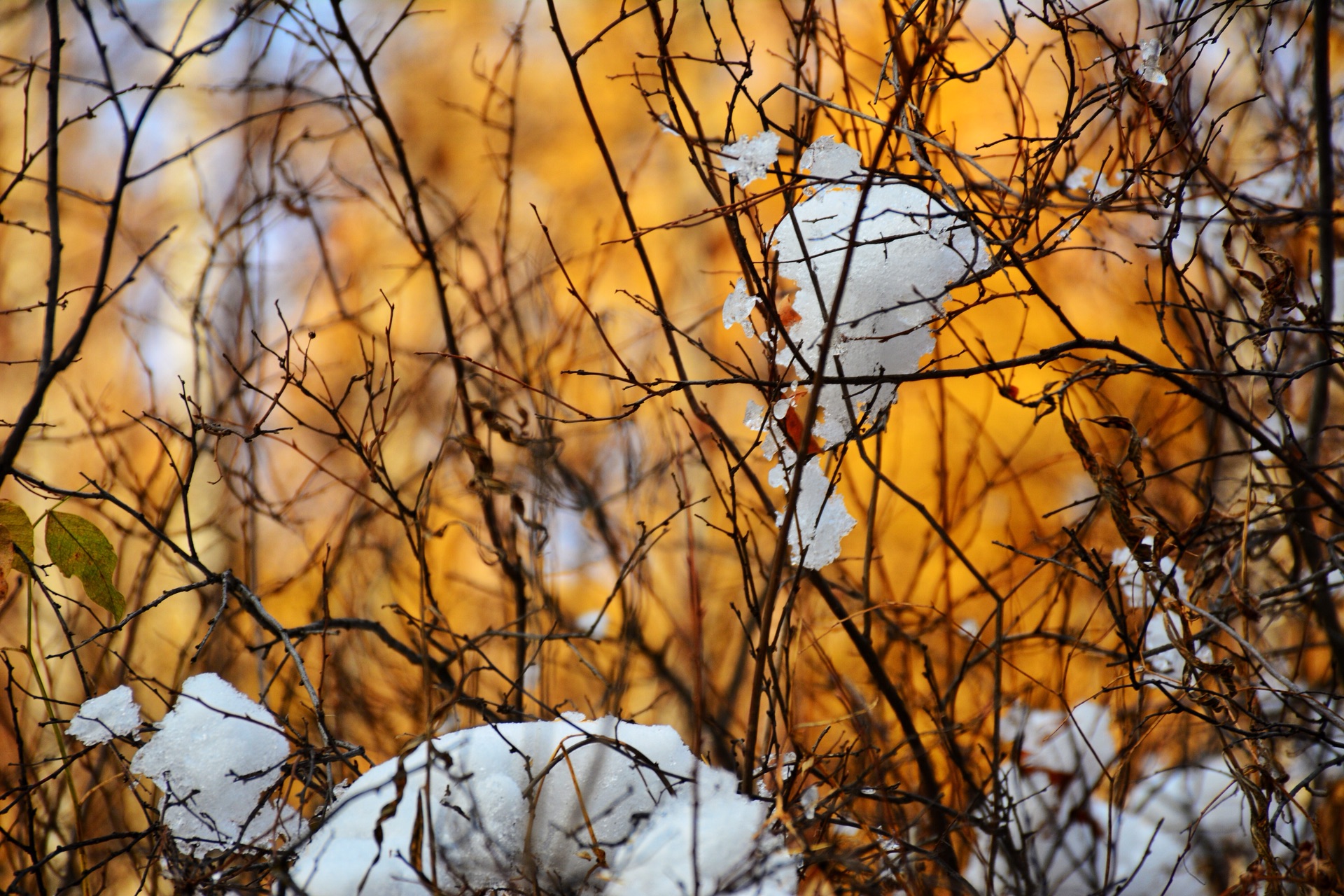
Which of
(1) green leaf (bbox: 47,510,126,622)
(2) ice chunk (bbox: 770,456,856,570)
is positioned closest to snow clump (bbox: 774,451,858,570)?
(2) ice chunk (bbox: 770,456,856,570)

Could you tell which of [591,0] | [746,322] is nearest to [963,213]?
[746,322]

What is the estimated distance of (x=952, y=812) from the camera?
4.07 feet

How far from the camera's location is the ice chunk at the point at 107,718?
4.22ft

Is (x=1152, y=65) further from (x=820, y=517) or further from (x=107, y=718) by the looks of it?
(x=107, y=718)

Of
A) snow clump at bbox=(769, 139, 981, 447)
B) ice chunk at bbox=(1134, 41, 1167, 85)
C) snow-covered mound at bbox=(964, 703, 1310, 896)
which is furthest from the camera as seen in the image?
snow-covered mound at bbox=(964, 703, 1310, 896)

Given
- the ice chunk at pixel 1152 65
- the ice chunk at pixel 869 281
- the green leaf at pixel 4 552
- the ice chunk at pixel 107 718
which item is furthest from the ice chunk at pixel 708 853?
the ice chunk at pixel 1152 65

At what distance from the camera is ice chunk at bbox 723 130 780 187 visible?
1235 millimetres

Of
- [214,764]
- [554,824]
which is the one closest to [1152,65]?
[554,824]

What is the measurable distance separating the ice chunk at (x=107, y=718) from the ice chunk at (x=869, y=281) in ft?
3.68

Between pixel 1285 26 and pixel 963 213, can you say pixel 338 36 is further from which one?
pixel 1285 26

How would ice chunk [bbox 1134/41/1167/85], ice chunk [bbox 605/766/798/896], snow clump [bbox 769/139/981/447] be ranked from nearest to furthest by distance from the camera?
ice chunk [bbox 605/766/798/896]
ice chunk [bbox 1134/41/1167/85]
snow clump [bbox 769/139/981/447]

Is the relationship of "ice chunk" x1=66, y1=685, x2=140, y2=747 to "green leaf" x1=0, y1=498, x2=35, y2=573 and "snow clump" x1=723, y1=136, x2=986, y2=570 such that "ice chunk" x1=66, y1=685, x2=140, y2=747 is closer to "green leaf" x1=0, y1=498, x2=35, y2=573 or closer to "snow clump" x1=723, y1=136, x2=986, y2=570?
"green leaf" x1=0, y1=498, x2=35, y2=573

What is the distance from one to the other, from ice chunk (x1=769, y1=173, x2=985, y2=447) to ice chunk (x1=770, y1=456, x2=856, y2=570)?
64mm

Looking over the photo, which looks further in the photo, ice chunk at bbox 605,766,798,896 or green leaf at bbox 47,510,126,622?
green leaf at bbox 47,510,126,622
